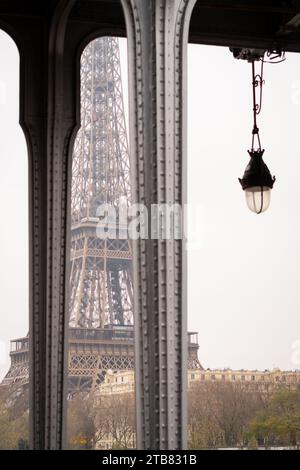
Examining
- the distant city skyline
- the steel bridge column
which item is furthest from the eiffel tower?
the steel bridge column

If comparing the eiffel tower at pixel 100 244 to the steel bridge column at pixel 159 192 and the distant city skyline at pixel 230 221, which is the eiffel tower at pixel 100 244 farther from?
the steel bridge column at pixel 159 192

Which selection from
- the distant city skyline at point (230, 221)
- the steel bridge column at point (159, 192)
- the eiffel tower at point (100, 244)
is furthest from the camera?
the eiffel tower at point (100, 244)

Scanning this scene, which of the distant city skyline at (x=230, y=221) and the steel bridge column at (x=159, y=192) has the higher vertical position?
the distant city skyline at (x=230, y=221)

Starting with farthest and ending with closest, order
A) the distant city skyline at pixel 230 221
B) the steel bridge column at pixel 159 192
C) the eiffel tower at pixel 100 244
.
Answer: the eiffel tower at pixel 100 244, the distant city skyline at pixel 230 221, the steel bridge column at pixel 159 192

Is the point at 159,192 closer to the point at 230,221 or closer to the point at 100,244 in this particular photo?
the point at 230,221

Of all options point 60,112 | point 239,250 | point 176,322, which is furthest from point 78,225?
point 176,322

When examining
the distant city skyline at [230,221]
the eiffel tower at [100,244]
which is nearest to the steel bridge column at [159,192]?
the distant city skyline at [230,221]

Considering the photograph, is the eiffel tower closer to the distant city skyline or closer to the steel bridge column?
the distant city skyline
